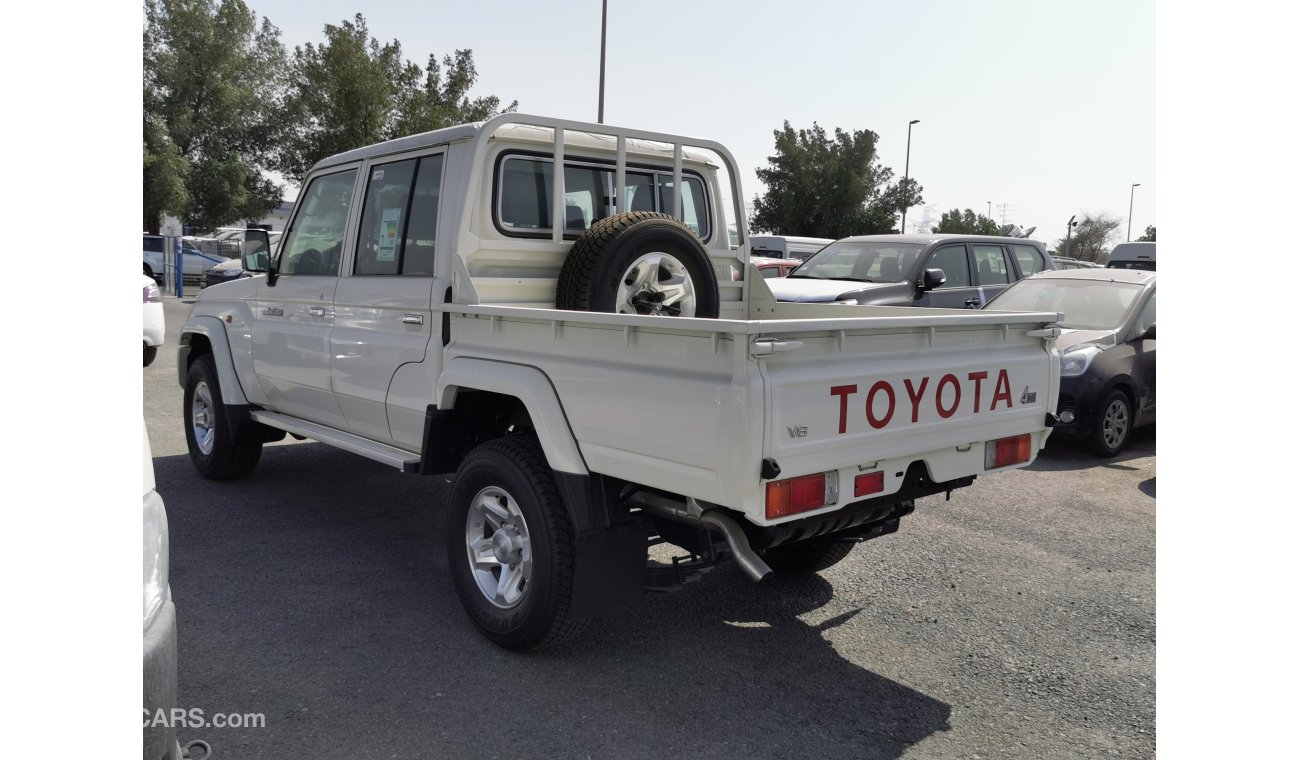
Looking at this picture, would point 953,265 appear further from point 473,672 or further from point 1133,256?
point 1133,256

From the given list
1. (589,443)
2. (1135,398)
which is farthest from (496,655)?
(1135,398)

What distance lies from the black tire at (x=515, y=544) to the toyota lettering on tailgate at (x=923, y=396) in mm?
1169

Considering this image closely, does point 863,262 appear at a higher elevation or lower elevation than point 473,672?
higher

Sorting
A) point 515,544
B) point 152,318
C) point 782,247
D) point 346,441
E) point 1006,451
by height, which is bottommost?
point 515,544

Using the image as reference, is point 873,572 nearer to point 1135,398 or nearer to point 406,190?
point 406,190

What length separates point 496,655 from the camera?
385 centimetres

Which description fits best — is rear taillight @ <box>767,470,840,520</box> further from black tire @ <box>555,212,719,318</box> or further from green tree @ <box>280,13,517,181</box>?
green tree @ <box>280,13,517,181</box>

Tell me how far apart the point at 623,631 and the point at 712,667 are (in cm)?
49

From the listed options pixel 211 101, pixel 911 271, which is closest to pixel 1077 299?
pixel 911 271

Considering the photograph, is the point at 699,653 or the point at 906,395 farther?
the point at 699,653

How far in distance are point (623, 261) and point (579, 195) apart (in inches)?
29.3

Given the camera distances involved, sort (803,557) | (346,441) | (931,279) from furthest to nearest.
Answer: (931,279) → (346,441) → (803,557)

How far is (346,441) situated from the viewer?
5.03 meters

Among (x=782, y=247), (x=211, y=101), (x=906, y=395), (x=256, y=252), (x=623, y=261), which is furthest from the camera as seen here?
(x=211, y=101)
